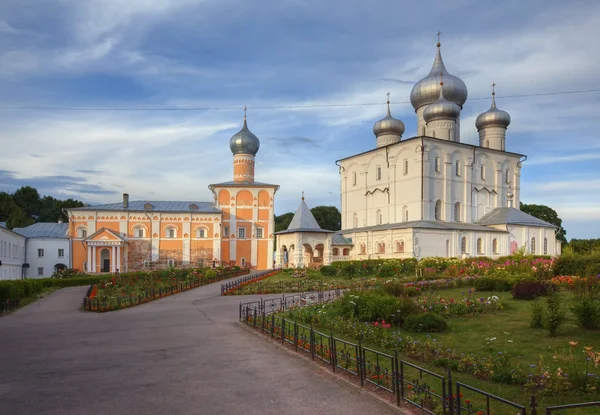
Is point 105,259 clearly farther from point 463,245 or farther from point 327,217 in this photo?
point 327,217

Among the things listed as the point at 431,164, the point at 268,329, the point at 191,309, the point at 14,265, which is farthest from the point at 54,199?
the point at 268,329

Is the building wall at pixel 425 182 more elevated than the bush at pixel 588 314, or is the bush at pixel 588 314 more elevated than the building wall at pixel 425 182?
the building wall at pixel 425 182

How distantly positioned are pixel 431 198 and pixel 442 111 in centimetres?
824

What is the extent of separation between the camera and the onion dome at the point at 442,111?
44656 millimetres

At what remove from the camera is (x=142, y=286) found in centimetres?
2459

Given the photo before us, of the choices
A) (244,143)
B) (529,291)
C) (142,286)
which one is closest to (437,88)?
(244,143)

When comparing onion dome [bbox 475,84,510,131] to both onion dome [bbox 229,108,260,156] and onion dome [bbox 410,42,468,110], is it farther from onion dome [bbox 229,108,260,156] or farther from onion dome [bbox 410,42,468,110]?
onion dome [bbox 229,108,260,156]

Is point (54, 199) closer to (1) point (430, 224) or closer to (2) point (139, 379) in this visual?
(1) point (430, 224)

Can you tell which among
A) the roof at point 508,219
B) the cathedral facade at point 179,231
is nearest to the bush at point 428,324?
the roof at point 508,219

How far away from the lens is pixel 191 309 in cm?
1725

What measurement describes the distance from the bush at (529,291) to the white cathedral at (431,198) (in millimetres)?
21491

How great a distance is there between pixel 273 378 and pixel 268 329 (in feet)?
13.0

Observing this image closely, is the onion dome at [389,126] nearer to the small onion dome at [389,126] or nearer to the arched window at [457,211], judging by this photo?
the small onion dome at [389,126]

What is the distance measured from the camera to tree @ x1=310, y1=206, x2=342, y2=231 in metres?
71.8
